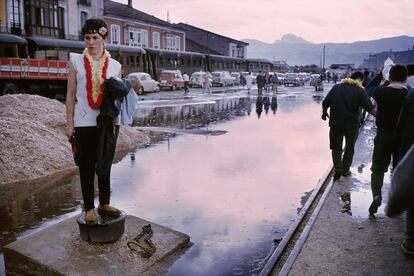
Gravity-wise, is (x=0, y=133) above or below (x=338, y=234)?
above

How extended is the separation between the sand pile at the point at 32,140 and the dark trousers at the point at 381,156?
210 inches

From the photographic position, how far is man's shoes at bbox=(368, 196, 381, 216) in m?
5.54

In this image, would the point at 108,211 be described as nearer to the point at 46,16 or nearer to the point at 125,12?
the point at 46,16

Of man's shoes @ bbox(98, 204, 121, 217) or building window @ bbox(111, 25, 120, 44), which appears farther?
building window @ bbox(111, 25, 120, 44)

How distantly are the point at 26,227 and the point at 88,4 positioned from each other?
3787cm

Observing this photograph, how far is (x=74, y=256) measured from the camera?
157 inches

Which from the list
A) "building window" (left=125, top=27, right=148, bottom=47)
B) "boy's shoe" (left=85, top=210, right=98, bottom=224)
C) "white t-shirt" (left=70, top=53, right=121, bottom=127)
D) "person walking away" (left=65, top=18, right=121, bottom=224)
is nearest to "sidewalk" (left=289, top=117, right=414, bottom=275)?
"boy's shoe" (left=85, top=210, right=98, bottom=224)

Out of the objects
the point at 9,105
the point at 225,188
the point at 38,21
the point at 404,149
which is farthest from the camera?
the point at 38,21

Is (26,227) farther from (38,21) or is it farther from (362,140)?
(38,21)

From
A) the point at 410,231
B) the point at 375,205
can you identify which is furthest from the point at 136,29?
the point at 410,231

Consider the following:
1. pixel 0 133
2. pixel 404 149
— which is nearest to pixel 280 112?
pixel 0 133

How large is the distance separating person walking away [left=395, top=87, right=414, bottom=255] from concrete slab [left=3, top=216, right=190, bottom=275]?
7.66ft

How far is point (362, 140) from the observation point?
12156 millimetres

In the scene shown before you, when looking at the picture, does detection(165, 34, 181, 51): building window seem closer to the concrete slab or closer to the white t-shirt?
the concrete slab
